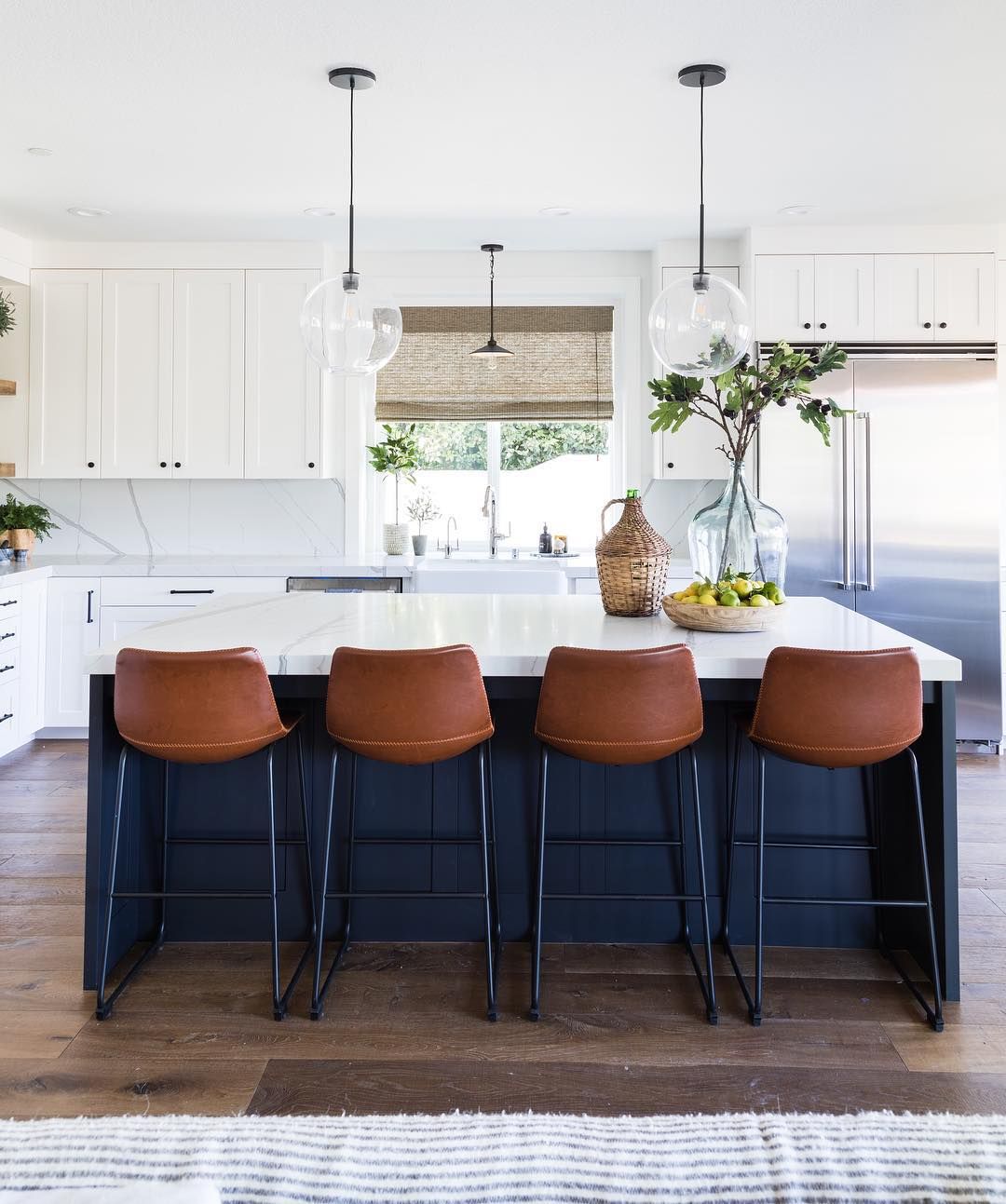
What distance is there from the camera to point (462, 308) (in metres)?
5.58

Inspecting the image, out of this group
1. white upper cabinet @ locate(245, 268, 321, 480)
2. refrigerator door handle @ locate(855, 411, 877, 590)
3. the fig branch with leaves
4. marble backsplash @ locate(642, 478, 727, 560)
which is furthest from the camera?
marble backsplash @ locate(642, 478, 727, 560)

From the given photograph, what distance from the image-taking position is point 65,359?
17.1 feet

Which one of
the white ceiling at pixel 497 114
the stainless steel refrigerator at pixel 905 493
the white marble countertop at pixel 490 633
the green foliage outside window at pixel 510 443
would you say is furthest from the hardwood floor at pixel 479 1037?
the green foliage outside window at pixel 510 443

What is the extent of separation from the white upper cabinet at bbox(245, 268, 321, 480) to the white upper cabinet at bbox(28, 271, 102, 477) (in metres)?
0.80

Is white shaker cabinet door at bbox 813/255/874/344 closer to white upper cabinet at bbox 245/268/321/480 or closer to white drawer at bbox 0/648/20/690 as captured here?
white upper cabinet at bbox 245/268/321/480

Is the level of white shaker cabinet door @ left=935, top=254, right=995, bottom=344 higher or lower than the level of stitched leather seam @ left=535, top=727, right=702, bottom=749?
higher

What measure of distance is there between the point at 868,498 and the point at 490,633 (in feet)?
9.21

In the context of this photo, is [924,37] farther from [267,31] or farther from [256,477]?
[256,477]

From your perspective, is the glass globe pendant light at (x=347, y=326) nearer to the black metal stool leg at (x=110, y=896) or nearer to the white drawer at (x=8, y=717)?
the black metal stool leg at (x=110, y=896)

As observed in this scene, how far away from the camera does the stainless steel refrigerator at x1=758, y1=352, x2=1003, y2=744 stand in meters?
4.84

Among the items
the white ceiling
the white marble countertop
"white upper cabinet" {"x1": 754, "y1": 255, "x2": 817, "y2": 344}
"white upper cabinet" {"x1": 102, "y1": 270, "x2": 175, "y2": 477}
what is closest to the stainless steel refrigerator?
"white upper cabinet" {"x1": 754, "y1": 255, "x2": 817, "y2": 344}

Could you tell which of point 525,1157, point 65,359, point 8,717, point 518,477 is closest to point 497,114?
point 518,477

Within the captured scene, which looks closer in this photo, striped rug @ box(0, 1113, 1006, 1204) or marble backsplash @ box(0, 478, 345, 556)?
striped rug @ box(0, 1113, 1006, 1204)

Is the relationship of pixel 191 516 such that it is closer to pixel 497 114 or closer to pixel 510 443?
pixel 510 443
